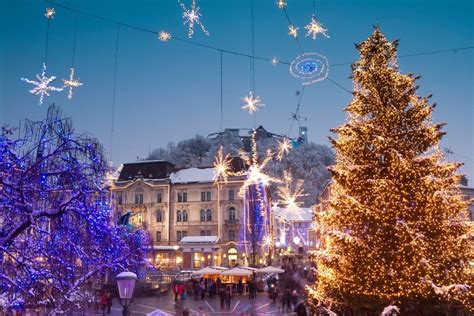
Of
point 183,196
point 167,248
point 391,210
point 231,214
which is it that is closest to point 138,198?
point 183,196

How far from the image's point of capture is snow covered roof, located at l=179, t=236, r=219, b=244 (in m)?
56.0

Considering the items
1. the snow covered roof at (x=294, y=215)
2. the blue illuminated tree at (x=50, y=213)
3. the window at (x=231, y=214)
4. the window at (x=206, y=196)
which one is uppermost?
the window at (x=206, y=196)

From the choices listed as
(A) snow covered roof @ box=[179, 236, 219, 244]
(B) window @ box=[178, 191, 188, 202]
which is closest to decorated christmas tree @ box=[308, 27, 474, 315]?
(A) snow covered roof @ box=[179, 236, 219, 244]

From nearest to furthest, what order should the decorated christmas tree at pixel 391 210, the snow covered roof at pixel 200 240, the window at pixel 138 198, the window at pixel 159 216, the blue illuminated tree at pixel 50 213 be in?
the blue illuminated tree at pixel 50 213
the decorated christmas tree at pixel 391 210
the snow covered roof at pixel 200 240
the window at pixel 159 216
the window at pixel 138 198

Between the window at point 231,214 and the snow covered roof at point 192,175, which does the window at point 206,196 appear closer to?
the snow covered roof at point 192,175

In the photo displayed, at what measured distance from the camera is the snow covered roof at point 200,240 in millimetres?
55969

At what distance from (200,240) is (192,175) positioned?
28.5ft

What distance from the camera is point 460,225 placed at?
12.4 metres

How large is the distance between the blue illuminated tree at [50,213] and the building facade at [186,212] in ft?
155

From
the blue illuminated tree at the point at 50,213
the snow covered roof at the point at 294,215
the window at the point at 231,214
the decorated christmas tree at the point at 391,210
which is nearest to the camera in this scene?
the blue illuminated tree at the point at 50,213

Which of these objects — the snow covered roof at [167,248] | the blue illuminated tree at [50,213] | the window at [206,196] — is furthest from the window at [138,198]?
the blue illuminated tree at [50,213]

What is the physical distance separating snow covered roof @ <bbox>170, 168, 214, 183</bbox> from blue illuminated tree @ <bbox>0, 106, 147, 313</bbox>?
159 feet

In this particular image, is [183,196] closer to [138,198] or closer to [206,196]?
[206,196]

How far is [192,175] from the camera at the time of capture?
60062 millimetres
